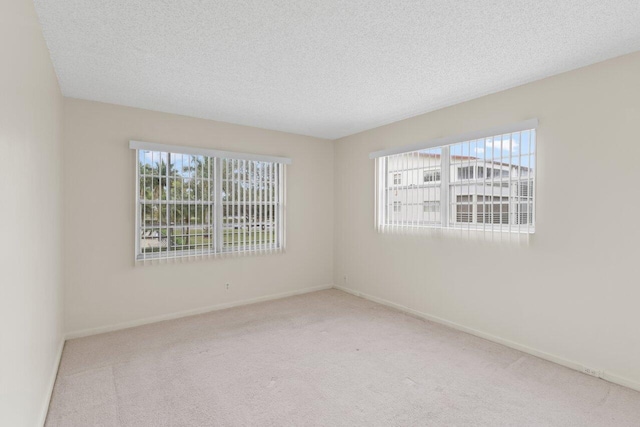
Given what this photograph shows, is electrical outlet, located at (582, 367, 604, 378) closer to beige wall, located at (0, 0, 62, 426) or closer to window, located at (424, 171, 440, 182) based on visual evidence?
window, located at (424, 171, 440, 182)

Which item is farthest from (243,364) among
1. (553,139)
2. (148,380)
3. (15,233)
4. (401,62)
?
(553,139)

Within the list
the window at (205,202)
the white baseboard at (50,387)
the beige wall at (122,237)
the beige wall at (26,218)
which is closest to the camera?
the beige wall at (26,218)

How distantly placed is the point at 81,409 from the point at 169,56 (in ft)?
8.76

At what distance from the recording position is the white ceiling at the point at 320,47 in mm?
1976

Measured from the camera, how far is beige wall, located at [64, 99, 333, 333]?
347 cm

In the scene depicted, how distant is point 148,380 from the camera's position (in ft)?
8.55

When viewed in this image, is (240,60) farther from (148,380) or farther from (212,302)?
Answer: (212,302)

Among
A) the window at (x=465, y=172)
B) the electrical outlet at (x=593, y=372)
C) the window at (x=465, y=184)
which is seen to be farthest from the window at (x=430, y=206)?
the electrical outlet at (x=593, y=372)

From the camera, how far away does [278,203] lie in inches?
196

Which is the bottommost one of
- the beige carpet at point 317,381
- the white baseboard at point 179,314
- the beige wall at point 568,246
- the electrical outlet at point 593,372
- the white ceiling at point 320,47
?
the beige carpet at point 317,381

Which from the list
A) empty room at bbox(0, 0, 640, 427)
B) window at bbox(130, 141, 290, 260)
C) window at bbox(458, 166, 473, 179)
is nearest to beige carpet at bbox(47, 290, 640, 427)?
empty room at bbox(0, 0, 640, 427)

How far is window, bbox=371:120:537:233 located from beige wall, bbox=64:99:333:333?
175cm

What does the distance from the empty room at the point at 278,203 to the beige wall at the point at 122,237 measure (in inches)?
0.9

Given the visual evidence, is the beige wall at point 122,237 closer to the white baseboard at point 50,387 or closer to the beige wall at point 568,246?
the white baseboard at point 50,387
